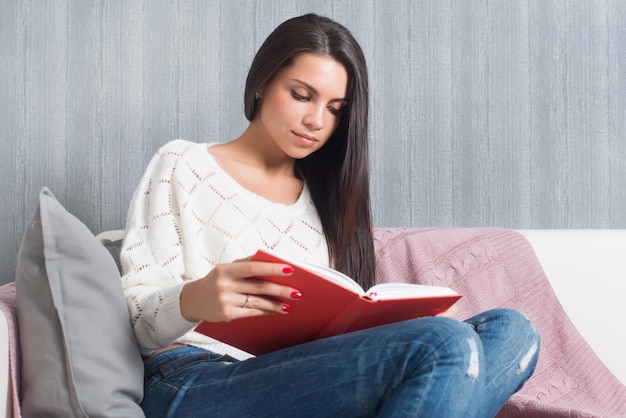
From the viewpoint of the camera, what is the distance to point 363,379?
41.4 inches

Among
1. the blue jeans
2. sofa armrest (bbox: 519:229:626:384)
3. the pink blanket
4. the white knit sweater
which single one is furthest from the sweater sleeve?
sofa armrest (bbox: 519:229:626:384)

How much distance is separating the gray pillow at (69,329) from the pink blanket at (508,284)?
0.79 metres

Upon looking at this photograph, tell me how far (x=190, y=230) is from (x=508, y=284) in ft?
2.91

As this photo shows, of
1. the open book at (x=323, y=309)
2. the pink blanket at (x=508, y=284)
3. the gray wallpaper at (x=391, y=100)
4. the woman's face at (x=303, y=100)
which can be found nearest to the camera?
the open book at (x=323, y=309)

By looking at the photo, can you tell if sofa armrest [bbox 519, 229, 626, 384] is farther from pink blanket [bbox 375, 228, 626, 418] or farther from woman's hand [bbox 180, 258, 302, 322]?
woman's hand [bbox 180, 258, 302, 322]

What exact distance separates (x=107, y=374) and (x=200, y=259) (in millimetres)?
331

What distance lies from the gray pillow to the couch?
82 centimetres

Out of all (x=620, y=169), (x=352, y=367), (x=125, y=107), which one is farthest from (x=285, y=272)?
(x=620, y=169)

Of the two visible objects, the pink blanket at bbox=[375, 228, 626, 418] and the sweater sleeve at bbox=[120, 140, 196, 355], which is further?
the pink blanket at bbox=[375, 228, 626, 418]

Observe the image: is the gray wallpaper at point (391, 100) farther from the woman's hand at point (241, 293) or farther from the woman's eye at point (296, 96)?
the woman's hand at point (241, 293)

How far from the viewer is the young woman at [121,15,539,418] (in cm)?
105

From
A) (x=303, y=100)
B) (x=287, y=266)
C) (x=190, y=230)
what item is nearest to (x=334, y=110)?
(x=303, y=100)

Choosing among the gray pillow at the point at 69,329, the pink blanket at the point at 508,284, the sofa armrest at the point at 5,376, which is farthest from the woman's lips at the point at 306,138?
the sofa armrest at the point at 5,376

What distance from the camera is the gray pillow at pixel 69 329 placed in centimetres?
115
